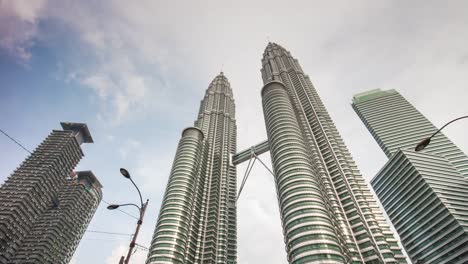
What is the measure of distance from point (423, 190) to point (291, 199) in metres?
75.9

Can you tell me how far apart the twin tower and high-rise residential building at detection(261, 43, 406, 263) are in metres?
0.30

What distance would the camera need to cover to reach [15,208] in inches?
6235

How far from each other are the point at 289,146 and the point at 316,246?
47.4 meters

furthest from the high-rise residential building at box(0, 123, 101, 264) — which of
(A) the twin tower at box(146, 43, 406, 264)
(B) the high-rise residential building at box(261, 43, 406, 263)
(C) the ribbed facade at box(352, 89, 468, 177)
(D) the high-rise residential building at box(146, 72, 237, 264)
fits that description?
(C) the ribbed facade at box(352, 89, 468, 177)

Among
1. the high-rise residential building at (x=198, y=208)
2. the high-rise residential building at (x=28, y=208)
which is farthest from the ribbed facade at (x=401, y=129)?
the high-rise residential building at (x=28, y=208)

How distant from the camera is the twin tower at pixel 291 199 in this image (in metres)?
84.8

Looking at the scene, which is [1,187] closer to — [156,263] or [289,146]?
[156,263]

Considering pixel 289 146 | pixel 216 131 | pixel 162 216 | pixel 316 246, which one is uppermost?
pixel 216 131

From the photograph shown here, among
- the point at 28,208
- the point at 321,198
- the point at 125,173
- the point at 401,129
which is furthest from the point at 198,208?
the point at 401,129

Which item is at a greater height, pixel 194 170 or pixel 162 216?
pixel 194 170

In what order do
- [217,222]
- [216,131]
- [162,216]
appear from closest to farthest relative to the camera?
[162,216] → [217,222] → [216,131]

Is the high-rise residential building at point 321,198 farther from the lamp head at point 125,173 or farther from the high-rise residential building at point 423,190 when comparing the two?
the lamp head at point 125,173

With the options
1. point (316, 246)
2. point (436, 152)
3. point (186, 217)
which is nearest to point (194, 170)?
point (186, 217)

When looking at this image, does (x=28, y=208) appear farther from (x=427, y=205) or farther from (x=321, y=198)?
(x=427, y=205)
